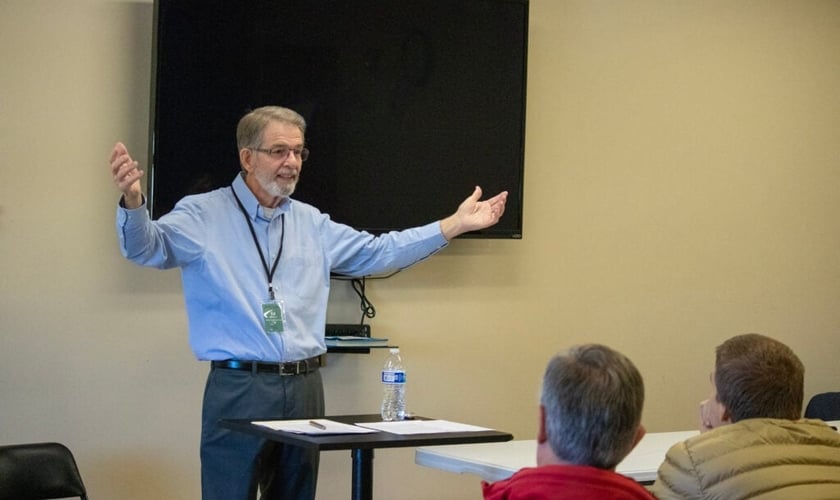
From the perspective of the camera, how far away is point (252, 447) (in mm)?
3342

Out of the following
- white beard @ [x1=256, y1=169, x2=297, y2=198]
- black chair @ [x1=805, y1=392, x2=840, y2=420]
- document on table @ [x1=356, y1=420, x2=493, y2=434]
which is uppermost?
white beard @ [x1=256, y1=169, x2=297, y2=198]

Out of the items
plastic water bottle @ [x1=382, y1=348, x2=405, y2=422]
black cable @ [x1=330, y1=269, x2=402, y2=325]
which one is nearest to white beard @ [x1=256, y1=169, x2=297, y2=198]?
plastic water bottle @ [x1=382, y1=348, x2=405, y2=422]

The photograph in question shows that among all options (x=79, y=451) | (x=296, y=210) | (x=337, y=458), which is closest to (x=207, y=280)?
(x=296, y=210)

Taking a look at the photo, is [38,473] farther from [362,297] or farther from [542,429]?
[542,429]

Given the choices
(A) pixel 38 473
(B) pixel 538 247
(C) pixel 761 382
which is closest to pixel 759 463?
(C) pixel 761 382

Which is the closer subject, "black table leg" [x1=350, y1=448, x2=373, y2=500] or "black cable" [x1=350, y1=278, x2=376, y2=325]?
"black table leg" [x1=350, y1=448, x2=373, y2=500]

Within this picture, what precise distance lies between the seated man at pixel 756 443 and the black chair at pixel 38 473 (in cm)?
241

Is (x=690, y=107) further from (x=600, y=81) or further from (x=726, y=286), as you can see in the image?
(x=726, y=286)

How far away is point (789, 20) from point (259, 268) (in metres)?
3.56

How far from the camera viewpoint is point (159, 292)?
14.4ft

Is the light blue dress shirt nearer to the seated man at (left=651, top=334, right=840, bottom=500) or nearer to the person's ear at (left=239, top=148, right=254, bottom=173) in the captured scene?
the person's ear at (left=239, top=148, right=254, bottom=173)

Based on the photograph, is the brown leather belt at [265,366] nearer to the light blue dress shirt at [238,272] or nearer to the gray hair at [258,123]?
the light blue dress shirt at [238,272]

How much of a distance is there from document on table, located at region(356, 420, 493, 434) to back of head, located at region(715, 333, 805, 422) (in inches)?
35.8

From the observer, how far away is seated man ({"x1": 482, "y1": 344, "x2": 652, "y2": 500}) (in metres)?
1.80
